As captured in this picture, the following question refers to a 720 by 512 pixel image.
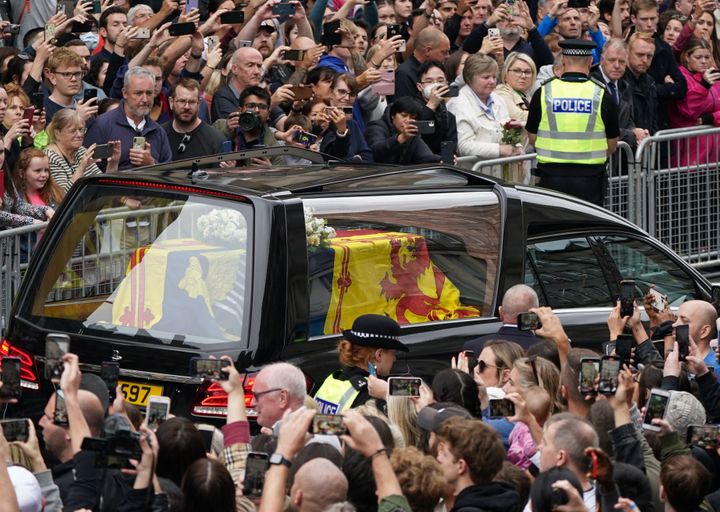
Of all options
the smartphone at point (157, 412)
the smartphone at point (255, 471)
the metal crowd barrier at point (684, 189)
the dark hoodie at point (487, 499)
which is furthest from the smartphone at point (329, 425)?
the metal crowd barrier at point (684, 189)

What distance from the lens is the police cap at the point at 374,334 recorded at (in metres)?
8.30

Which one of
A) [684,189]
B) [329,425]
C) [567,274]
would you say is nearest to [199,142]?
[567,274]

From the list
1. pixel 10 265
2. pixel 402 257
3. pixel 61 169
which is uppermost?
pixel 61 169

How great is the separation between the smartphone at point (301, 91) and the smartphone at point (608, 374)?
22.7 feet

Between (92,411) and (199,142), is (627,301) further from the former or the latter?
(199,142)

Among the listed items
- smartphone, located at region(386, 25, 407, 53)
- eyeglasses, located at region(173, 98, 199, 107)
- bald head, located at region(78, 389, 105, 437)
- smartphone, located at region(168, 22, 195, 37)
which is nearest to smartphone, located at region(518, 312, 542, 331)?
bald head, located at region(78, 389, 105, 437)

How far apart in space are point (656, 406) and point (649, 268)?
373cm

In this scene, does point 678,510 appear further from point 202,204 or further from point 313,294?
point 202,204

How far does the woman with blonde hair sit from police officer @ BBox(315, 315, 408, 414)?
4046mm

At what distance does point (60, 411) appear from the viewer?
20.6 ft

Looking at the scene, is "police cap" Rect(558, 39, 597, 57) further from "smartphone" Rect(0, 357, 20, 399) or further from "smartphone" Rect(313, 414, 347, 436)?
"smartphone" Rect(313, 414, 347, 436)

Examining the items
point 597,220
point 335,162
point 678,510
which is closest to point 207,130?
point 335,162

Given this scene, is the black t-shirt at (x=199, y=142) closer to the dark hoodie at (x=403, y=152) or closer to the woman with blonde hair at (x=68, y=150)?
the woman with blonde hair at (x=68, y=150)

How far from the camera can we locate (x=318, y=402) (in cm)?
812
